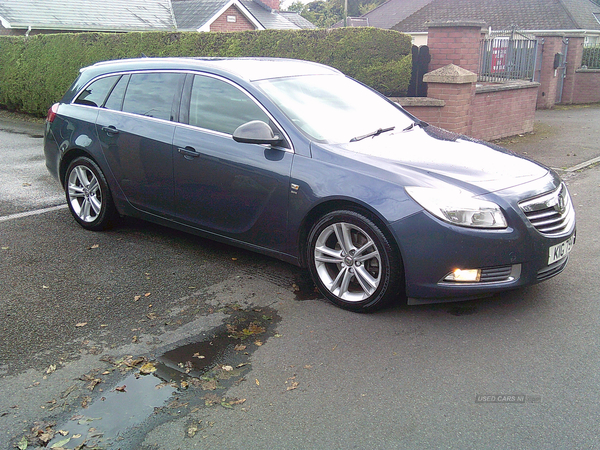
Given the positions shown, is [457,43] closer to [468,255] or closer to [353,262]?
[353,262]

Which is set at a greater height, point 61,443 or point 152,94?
point 152,94

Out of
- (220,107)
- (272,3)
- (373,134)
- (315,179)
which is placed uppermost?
(272,3)

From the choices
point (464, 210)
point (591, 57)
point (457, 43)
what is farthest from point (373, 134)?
point (591, 57)

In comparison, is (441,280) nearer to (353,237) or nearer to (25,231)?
(353,237)

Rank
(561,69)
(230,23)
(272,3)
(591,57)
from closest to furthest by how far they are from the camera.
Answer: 1. (561,69)
2. (591,57)
3. (230,23)
4. (272,3)

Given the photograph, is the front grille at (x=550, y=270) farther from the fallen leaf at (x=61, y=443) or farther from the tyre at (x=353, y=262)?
the fallen leaf at (x=61, y=443)

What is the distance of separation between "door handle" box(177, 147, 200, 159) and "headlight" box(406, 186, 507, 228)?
2.04 metres

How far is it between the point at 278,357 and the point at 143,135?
2.73m

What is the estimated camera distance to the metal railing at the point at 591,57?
22.9 m

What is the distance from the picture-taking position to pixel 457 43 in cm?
1123

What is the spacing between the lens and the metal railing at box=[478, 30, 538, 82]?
13461 mm

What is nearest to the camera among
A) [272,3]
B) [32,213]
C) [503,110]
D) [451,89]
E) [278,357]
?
[278,357]

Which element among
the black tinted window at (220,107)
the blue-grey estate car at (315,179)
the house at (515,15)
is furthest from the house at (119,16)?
the black tinted window at (220,107)

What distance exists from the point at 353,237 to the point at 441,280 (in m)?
0.71
